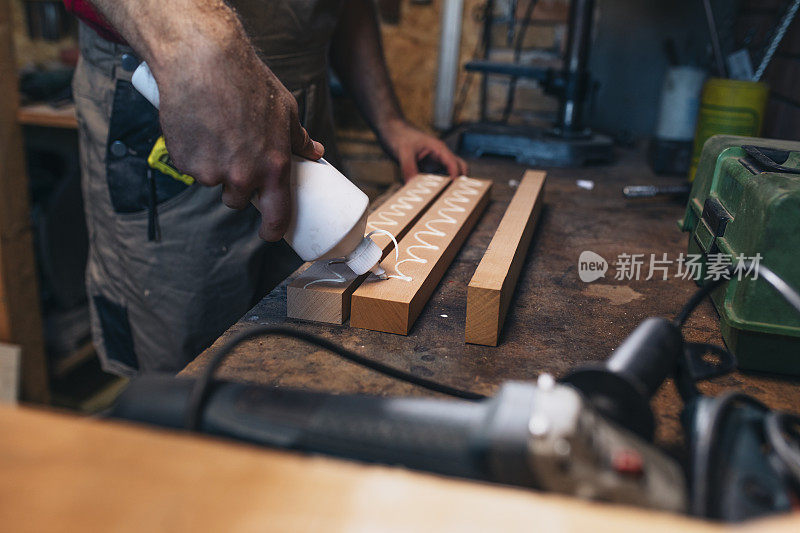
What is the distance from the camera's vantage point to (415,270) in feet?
2.85

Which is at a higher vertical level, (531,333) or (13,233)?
(531,333)

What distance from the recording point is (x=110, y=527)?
0.30 m

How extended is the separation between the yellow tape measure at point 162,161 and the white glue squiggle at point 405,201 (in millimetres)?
→ 386

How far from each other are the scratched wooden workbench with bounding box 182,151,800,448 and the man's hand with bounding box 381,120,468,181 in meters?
0.29

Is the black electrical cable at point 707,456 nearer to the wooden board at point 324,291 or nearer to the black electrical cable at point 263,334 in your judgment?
the black electrical cable at point 263,334

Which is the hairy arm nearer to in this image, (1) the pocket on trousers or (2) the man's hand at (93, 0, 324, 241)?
(1) the pocket on trousers

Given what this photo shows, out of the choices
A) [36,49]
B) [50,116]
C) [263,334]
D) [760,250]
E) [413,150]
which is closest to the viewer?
[263,334]

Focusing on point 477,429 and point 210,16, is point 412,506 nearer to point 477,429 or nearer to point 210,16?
point 477,429

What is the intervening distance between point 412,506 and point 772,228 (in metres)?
0.59

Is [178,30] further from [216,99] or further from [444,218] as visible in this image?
[444,218]

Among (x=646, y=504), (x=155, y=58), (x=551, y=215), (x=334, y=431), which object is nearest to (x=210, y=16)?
(x=155, y=58)

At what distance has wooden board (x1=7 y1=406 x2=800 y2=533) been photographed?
1.00 feet

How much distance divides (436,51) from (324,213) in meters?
1.81

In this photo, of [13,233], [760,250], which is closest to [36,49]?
[13,233]
